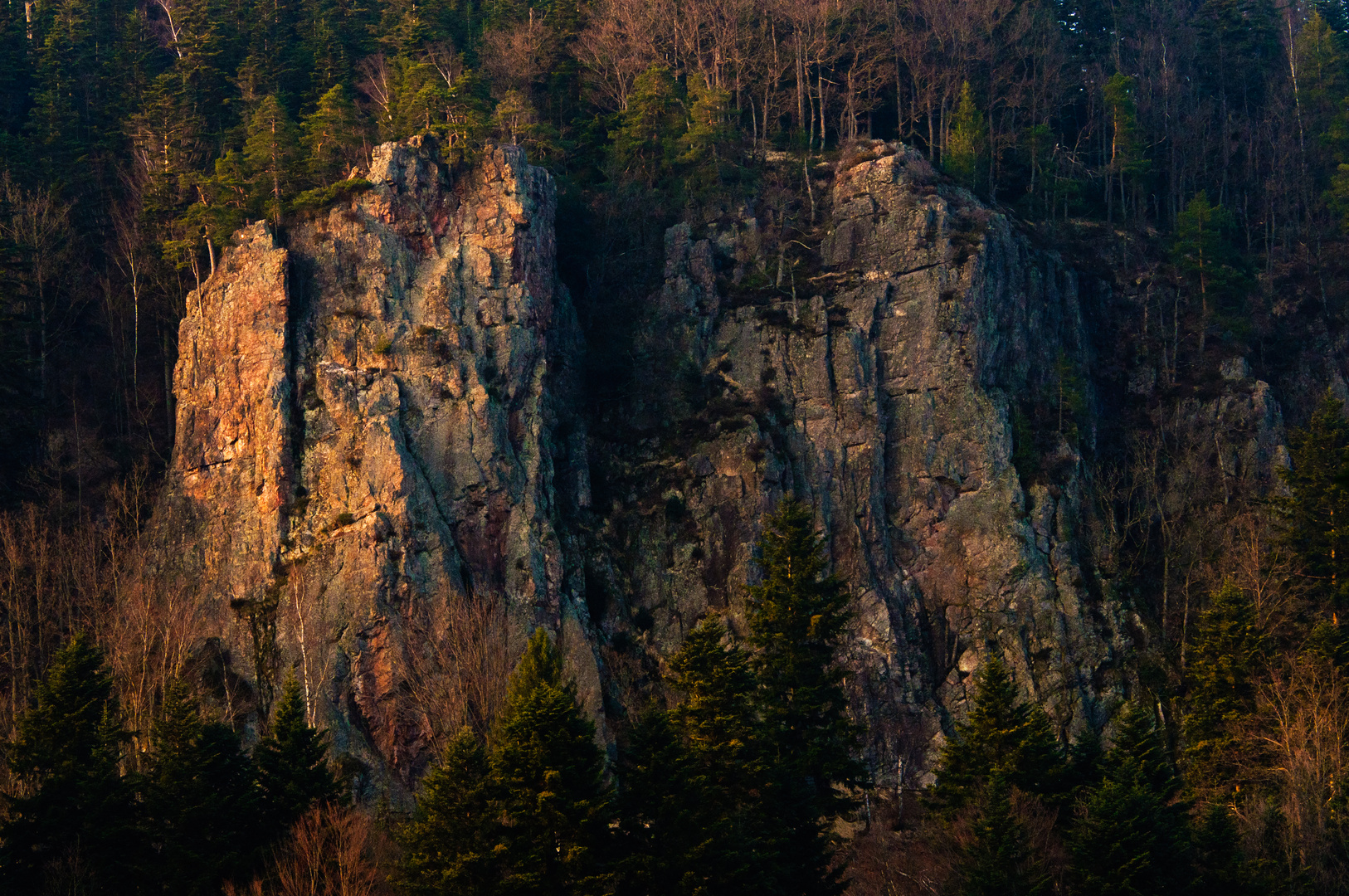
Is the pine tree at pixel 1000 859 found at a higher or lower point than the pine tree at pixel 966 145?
lower

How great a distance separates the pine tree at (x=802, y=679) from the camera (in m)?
39.0

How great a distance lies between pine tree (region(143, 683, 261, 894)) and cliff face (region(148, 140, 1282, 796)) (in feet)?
41.3

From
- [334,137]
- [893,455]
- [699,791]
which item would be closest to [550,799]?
[699,791]

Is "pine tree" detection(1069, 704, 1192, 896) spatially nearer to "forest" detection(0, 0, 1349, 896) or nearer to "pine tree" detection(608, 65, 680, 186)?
"forest" detection(0, 0, 1349, 896)

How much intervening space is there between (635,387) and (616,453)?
320 centimetres

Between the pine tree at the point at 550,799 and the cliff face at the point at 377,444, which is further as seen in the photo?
the cliff face at the point at 377,444

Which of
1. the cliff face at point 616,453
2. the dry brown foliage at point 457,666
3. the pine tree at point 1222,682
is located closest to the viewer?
the pine tree at point 1222,682

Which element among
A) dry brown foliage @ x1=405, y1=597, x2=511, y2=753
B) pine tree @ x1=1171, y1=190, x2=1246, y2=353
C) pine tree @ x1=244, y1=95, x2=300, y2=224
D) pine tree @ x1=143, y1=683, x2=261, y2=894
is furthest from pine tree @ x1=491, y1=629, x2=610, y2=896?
pine tree @ x1=1171, y1=190, x2=1246, y2=353

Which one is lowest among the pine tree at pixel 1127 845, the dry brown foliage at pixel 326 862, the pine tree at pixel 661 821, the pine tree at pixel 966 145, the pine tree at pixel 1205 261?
the pine tree at pixel 1127 845

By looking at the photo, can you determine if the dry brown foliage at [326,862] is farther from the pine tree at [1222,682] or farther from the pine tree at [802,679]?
the pine tree at [1222,682]

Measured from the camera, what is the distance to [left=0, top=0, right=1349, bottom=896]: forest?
3388 centimetres

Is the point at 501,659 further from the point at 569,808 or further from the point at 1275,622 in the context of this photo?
the point at 1275,622

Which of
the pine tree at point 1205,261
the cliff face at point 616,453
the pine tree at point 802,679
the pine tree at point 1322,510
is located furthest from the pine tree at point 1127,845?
the pine tree at point 1205,261

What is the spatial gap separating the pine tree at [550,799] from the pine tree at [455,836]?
1.05ft
